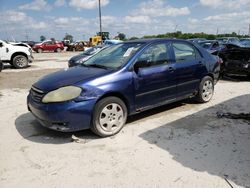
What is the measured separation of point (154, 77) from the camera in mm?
5250

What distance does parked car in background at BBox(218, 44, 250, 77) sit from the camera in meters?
10.0

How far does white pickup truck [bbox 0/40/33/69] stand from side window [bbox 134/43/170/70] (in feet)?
39.2

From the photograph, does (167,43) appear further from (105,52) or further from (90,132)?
(90,132)

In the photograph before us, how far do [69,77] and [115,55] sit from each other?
113cm

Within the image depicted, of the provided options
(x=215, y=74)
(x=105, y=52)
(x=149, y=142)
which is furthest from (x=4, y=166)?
(x=215, y=74)

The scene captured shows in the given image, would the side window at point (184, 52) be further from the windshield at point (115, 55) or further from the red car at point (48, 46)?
the red car at point (48, 46)

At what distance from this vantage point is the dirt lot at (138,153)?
337 cm

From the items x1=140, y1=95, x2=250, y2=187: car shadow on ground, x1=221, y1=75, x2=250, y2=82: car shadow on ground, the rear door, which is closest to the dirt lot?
x1=140, y1=95, x2=250, y2=187: car shadow on ground

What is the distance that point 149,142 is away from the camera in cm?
446

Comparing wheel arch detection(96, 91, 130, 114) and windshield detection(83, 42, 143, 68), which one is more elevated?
windshield detection(83, 42, 143, 68)

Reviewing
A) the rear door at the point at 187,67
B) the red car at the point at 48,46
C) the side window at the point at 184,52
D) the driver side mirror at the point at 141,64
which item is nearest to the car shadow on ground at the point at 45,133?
the rear door at the point at 187,67

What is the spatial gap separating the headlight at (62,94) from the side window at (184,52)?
7.93ft

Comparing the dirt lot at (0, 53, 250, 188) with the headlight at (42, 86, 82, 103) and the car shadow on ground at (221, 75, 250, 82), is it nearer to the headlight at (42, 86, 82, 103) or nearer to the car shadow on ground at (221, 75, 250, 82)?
the headlight at (42, 86, 82, 103)

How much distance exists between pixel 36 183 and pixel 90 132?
171cm
